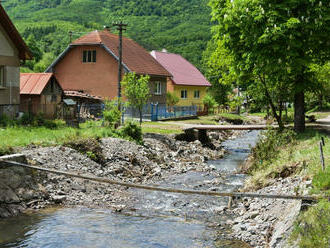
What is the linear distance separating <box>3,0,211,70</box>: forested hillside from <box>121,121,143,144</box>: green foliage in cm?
7671

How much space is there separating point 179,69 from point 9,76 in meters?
30.0

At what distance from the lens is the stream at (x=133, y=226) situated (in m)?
10.4

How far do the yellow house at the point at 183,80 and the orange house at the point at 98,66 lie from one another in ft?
18.6

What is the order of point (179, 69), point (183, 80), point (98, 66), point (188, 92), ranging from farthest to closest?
point (179, 69)
point (188, 92)
point (183, 80)
point (98, 66)

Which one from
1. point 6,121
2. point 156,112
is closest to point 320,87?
point 6,121

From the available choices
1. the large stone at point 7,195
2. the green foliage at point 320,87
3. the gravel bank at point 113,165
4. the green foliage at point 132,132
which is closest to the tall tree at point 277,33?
the green foliage at point 320,87

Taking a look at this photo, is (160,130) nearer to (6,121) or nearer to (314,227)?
(6,121)

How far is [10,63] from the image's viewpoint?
2564 centimetres

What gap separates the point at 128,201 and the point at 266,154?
715 centimetres

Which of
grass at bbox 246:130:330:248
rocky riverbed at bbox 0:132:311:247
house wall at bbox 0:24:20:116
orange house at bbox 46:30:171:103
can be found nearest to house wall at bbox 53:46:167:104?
orange house at bbox 46:30:171:103

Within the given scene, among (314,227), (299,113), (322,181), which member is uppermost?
(299,113)

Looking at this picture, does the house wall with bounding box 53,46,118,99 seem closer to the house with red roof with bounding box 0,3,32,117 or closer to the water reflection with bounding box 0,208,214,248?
the house with red roof with bounding box 0,3,32,117

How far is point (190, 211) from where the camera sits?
1358 centimetres

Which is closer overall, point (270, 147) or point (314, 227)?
point (314, 227)
